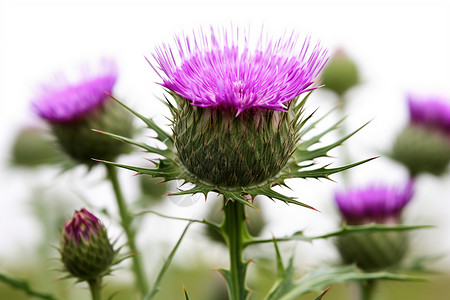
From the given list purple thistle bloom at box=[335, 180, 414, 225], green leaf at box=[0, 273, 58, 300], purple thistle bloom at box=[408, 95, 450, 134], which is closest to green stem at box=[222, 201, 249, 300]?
green leaf at box=[0, 273, 58, 300]

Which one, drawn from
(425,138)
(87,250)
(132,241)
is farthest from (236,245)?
(425,138)

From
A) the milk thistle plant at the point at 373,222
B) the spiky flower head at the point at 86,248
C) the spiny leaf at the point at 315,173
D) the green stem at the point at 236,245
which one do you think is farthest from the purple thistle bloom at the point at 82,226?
the milk thistle plant at the point at 373,222

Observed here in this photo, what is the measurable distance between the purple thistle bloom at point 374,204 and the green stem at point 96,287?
7.51 ft

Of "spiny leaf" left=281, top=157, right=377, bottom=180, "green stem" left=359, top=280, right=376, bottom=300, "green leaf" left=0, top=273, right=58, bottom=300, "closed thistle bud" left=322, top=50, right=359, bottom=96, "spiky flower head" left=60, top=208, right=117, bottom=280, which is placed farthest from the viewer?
Answer: "closed thistle bud" left=322, top=50, right=359, bottom=96

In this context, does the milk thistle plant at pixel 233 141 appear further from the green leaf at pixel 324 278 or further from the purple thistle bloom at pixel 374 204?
the purple thistle bloom at pixel 374 204

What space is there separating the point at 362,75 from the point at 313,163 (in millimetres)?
4781

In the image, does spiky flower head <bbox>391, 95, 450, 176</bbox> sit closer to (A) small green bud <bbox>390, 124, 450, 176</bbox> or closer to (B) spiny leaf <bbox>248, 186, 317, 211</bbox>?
(A) small green bud <bbox>390, 124, 450, 176</bbox>

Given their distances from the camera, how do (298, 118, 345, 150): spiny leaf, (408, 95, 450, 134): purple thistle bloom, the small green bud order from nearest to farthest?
(298, 118, 345, 150): spiny leaf < the small green bud < (408, 95, 450, 134): purple thistle bloom

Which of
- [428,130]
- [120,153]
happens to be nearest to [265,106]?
[120,153]

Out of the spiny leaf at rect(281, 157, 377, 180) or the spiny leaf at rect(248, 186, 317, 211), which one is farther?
the spiny leaf at rect(281, 157, 377, 180)

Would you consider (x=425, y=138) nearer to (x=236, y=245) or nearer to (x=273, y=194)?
(x=236, y=245)

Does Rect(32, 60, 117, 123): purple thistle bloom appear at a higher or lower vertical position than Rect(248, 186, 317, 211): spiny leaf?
higher

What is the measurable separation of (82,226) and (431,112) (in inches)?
171

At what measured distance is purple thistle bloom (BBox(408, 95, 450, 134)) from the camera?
6.08 meters
